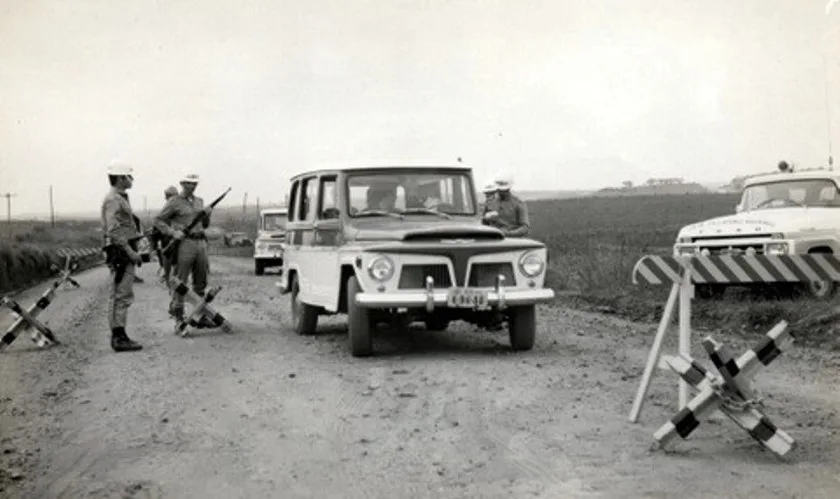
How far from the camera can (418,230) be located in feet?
31.9

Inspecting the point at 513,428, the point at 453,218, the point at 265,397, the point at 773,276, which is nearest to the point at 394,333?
the point at 453,218

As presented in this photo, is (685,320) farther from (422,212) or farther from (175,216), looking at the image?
(175,216)

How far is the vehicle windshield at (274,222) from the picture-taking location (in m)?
28.8

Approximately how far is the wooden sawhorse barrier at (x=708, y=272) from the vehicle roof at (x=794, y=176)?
8.83m

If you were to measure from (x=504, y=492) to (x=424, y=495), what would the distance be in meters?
0.41

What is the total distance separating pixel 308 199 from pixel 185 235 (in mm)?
1734

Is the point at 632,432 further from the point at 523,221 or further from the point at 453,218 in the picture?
the point at 523,221

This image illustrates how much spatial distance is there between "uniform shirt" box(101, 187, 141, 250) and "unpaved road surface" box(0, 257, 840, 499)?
126 cm

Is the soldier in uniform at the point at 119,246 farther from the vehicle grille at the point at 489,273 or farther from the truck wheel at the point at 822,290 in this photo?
the truck wheel at the point at 822,290

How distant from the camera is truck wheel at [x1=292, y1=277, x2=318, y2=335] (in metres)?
11.9

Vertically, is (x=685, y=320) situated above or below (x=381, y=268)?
below

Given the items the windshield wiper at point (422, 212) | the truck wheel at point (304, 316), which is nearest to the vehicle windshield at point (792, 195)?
the windshield wiper at point (422, 212)

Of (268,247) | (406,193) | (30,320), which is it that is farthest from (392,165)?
(268,247)

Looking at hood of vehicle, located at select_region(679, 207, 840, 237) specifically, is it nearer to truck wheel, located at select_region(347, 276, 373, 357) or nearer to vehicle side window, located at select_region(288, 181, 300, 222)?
vehicle side window, located at select_region(288, 181, 300, 222)
